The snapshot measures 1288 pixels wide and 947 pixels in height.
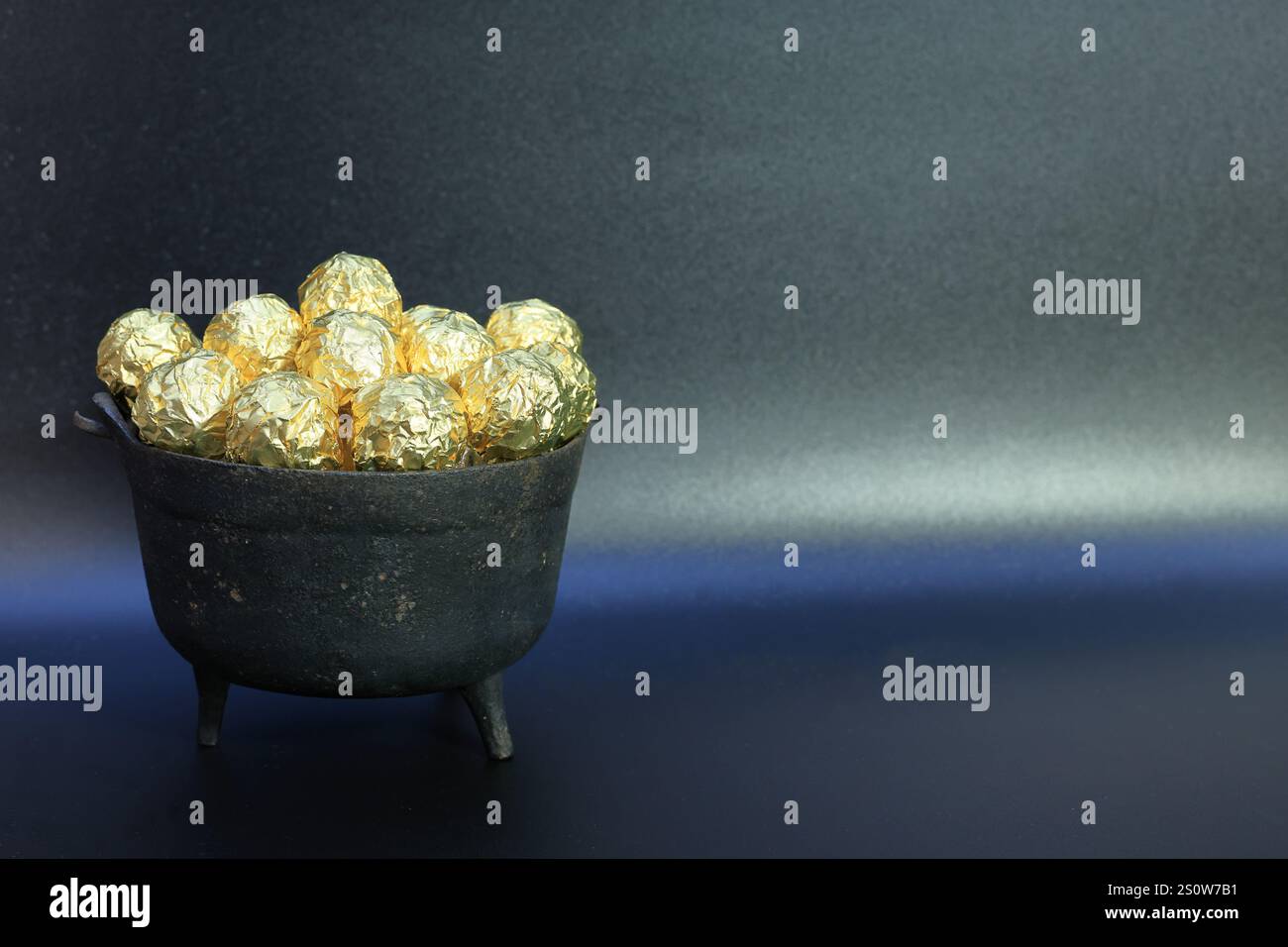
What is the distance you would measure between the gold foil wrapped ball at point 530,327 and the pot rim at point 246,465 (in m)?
0.20

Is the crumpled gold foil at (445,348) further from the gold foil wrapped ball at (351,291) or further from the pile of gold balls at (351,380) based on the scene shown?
the gold foil wrapped ball at (351,291)

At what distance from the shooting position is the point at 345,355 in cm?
253

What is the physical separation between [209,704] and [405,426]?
73cm

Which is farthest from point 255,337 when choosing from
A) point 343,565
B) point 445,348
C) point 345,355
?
point 343,565

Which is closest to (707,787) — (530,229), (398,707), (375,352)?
(398,707)

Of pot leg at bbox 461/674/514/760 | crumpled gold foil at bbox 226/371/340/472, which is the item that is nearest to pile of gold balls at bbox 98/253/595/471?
crumpled gold foil at bbox 226/371/340/472

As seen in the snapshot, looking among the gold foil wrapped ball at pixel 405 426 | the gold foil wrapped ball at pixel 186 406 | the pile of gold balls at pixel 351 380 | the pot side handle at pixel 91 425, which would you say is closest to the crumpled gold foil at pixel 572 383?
the pile of gold balls at pixel 351 380

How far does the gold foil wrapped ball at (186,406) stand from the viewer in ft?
7.98

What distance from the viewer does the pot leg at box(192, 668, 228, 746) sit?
274 cm

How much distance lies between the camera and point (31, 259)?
11.5 feet

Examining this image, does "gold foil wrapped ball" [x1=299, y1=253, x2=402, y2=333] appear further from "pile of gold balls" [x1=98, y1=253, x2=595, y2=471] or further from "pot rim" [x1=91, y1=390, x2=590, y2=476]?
"pot rim" [x1=91, y1=390, x2=590, y2=476]

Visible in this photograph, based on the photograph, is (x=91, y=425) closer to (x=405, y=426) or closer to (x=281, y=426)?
(x=281, y=426)
